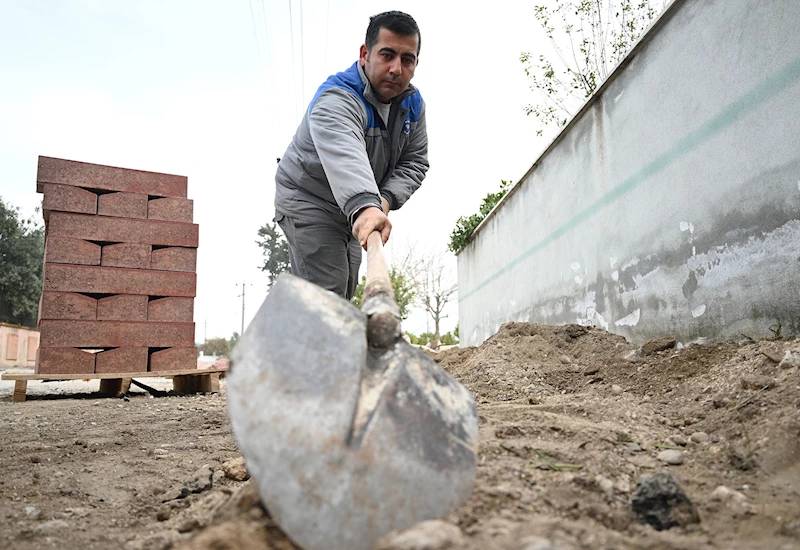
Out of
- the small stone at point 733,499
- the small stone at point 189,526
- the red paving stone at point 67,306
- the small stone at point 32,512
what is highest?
the red paving stone at point 67,306

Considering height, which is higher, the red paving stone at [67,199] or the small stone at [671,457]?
the red paving stone at [67,199]

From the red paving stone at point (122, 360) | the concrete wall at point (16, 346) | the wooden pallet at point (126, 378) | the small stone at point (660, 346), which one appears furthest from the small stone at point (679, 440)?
the concrete wall at point (16, 346)

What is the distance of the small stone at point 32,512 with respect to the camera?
1457mm

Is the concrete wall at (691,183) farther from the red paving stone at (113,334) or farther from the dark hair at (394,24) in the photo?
the red paving stone at (113,334)

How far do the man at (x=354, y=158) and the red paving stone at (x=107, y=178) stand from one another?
3017mm

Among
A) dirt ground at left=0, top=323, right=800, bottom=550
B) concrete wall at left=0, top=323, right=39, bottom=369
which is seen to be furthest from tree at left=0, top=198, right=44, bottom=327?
dirt ground at left=0, top=323, right=800, bottom=550

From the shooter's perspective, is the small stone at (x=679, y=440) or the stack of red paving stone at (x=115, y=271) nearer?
the small stone at (x=679, y=440)

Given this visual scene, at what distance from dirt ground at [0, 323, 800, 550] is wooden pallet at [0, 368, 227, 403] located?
2092 millimetres

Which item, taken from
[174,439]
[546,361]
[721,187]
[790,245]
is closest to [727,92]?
[721,187]

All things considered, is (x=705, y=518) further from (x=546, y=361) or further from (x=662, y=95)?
(x=662, y=95)

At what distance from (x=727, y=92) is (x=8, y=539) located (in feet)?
10.9

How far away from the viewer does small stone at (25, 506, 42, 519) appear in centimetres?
146

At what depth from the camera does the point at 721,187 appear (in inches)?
108

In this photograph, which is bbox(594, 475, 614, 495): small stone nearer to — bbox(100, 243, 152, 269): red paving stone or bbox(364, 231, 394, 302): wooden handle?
bbox(364, 231, 394, 302): wooden handle
